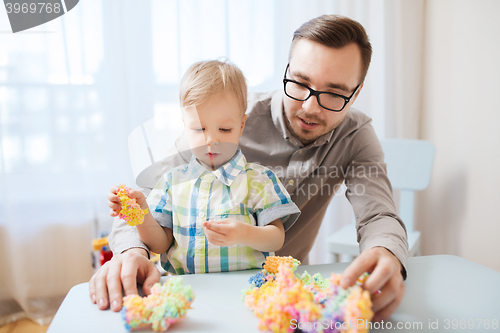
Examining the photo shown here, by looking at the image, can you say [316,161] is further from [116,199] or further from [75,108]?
[75,108]

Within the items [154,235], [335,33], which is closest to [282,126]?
[335,33]

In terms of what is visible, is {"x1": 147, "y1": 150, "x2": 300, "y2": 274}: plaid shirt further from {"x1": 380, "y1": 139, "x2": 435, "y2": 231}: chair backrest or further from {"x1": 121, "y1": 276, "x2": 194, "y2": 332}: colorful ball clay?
{"x1": 380, "y1": 139, "x2": 435, "y2": 231}: chair backrest

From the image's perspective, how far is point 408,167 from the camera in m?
1.60

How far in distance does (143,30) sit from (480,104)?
5.04 feet

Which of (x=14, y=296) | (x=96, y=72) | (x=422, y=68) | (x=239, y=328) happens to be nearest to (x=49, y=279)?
(x=14, y=296)

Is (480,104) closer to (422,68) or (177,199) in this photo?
(422,68)

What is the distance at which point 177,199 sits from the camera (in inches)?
26.4

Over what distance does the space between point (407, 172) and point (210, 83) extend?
1329 mm

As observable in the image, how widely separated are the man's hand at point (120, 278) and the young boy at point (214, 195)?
0.06 metres

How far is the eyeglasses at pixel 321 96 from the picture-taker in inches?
34.0
